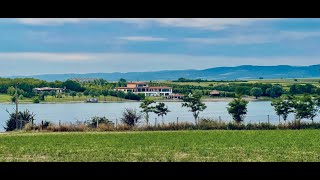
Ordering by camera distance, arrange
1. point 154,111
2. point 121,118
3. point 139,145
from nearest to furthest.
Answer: point 139,145 < point 121,118 < point 154,111

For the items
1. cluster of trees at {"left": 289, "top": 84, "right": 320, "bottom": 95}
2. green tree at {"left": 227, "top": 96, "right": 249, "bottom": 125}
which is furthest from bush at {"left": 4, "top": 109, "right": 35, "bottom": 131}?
cluster of trees at {"left": 289, "top": 84, "right": 320, "bottom": 95}

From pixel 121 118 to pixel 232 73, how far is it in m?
32.2

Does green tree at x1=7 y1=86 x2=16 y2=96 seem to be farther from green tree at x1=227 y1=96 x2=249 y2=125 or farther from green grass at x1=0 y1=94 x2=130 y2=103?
green tree at x1=227 y1=96 x2=249 y2=125

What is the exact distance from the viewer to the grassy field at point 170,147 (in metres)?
11.0

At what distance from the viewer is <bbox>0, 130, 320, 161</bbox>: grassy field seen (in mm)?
10961

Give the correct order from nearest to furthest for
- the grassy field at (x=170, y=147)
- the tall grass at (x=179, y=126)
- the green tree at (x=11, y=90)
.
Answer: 1. the grassy field at (x=170, y=147)
2. the tall grass at (x=179, y=126)
3. the green tree at (x=11, y=90)

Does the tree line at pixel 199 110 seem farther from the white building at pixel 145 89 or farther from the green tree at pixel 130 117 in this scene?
the white building at pixel 145 89

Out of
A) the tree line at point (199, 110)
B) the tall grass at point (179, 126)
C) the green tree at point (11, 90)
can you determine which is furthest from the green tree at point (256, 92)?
the green tree at point (11, 90)

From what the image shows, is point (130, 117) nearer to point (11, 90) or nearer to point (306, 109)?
point (306, 109)

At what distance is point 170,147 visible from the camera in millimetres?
13391

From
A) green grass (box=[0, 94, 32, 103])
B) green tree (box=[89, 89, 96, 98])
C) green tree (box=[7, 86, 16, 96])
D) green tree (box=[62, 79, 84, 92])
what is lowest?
green grass (box=[0, 94, 32, 103])
